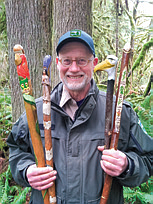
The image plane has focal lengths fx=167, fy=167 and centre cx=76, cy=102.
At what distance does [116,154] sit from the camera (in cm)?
143

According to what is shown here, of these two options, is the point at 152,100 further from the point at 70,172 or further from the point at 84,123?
the point at 70,172

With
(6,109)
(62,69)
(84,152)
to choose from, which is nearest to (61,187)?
(84,152)

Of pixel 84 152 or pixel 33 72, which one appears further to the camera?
pixel 33 72

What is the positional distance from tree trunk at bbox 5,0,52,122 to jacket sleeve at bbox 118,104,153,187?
229 cm

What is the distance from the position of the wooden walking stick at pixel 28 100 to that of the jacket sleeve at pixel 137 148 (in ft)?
2.60

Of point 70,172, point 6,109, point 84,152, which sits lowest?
point 6,109

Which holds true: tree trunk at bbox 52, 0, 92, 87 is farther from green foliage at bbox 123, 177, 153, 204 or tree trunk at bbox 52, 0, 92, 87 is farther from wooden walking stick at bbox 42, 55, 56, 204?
green foliage at bbox 123, 177, 153, 204

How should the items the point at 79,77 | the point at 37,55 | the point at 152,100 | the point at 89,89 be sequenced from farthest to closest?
the point at 37,55
the point at 152,100
the point at 89,89
the point at 79,77

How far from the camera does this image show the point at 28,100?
4.73ft

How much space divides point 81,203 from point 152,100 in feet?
6.99

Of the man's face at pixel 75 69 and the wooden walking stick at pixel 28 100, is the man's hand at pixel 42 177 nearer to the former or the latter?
the wooden walking stick at pixel 28 100

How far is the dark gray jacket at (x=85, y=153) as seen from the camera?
162 centimetres

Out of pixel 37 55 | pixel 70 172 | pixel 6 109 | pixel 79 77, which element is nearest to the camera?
pixel 70 172

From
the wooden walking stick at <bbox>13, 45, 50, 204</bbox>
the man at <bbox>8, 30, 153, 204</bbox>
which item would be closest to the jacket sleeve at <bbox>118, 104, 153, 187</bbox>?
the man at <bbox>8, 30, 153, 204</bbox>
